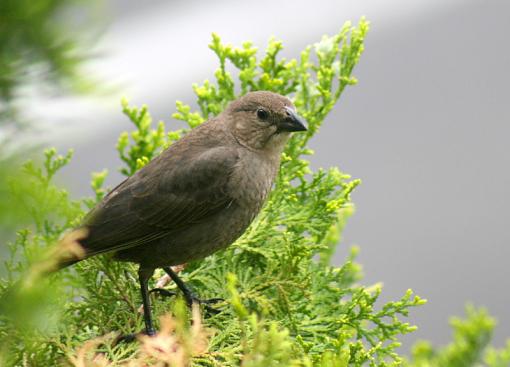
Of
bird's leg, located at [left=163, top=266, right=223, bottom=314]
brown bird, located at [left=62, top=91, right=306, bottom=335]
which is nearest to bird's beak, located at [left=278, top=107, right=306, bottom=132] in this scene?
brown bird, located at [left=62, top=91, right=306, bottom=335]

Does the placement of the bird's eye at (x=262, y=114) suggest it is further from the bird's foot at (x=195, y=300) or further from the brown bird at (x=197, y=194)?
the bird's foot at (x=195, y=300)

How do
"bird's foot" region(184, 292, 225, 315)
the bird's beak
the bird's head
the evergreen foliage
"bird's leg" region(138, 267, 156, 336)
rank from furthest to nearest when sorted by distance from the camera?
1. the bird's head
2. the bird's beak
3. "bird's foot" region(184, 292, 225, 315)
4. "bird's leg" region(138, 267, 156, 336)
5. the evergreen foliage

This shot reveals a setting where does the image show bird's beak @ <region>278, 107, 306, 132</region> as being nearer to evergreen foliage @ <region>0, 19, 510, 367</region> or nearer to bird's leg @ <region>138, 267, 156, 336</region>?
evergreen foliage @ <region>0, 19, 510, 367</region>

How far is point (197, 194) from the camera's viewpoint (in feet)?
9.53

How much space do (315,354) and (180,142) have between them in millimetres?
1092

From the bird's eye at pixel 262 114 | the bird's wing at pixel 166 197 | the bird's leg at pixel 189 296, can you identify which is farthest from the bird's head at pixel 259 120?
the bird's leg at pixel 189 296

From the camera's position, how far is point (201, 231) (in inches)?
110

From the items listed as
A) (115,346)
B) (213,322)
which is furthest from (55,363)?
(213,322)

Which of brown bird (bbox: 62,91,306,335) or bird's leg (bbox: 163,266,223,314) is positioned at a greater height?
brown bird (bbox: 62,91,306,335)

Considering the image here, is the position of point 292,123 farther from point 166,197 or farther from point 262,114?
point 166,197

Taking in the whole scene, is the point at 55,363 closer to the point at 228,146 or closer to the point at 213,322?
the point at 213,322

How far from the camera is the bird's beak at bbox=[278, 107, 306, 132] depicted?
288cm

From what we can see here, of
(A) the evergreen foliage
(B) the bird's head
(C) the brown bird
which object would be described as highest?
(B) the bird's head

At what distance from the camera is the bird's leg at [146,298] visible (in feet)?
7.92
